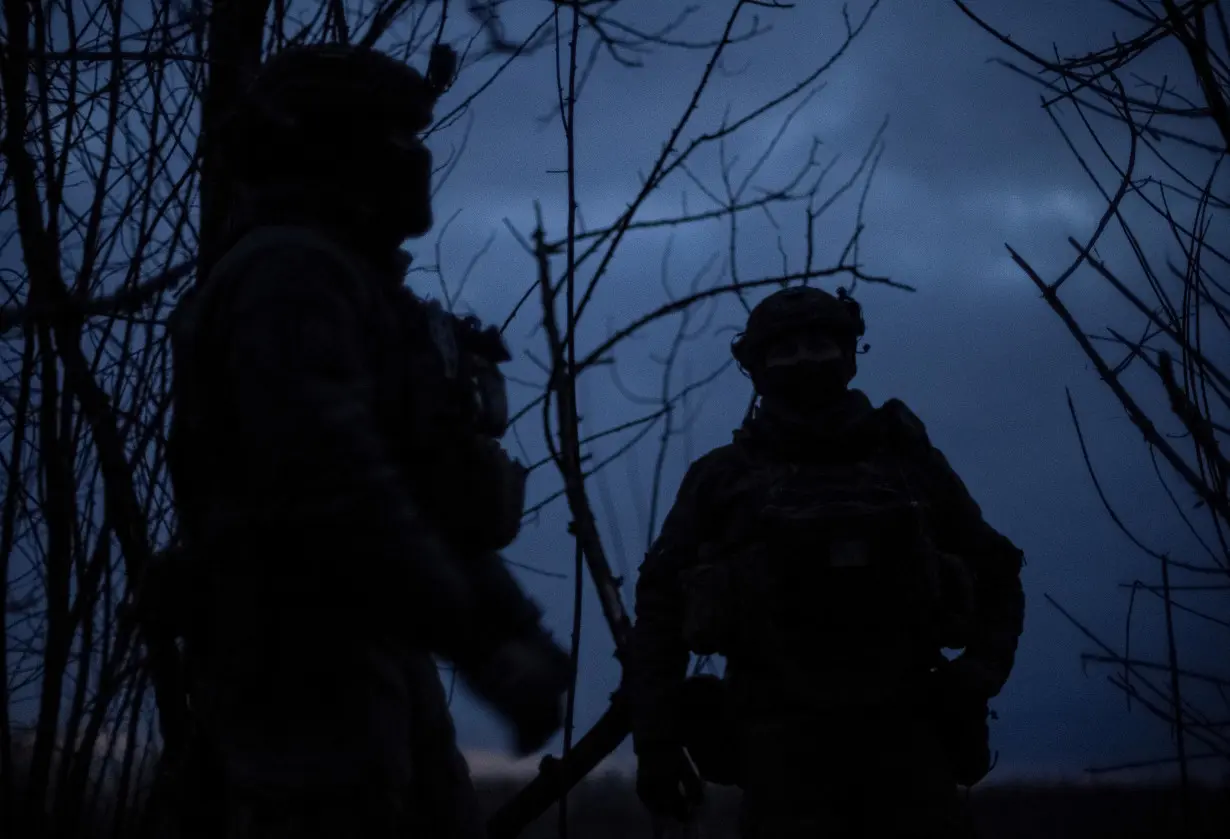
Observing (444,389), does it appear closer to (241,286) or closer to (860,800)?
(241,286)

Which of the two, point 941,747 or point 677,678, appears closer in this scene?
point 941,747

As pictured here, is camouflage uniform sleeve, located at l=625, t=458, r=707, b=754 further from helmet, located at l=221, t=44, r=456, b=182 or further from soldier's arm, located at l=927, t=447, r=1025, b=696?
helmet, located at l=221, t=44, r=456, b=182

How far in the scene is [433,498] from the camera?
1.70 metres

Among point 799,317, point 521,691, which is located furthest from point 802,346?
point 521,691

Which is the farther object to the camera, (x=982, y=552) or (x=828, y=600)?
(x=982, y=552)

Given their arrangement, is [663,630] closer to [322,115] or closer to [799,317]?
[799,317]

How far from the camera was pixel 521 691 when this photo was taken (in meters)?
1.43

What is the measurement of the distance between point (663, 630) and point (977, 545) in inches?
39.0

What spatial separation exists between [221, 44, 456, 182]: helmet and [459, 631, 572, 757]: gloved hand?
31.4 inches

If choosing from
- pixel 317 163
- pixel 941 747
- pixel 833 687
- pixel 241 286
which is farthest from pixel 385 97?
pixel 941 747

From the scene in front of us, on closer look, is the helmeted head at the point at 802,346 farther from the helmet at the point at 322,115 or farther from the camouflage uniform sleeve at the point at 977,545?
the helmet at the point at 322,115

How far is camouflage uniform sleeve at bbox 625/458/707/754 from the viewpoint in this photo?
10.8 ft

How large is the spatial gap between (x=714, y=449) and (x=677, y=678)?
0.72 metres

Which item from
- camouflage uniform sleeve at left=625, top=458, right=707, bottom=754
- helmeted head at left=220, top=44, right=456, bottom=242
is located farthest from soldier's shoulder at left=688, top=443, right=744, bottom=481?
helmeted head at left=220, top=44, right=456, bottom=242
